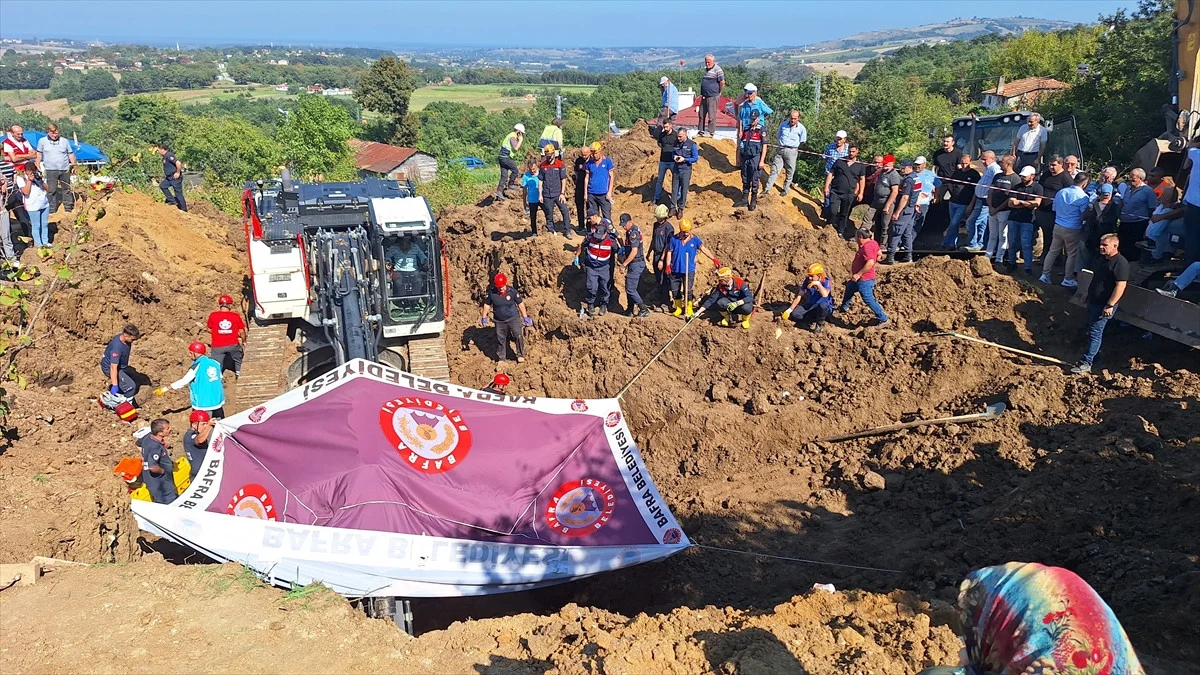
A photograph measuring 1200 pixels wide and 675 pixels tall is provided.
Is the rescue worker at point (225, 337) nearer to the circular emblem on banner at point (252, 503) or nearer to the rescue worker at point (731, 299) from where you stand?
the circular emblem on banner at point (252, 503)

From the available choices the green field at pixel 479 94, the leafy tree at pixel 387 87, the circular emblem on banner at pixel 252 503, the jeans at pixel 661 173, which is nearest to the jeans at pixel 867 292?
the jeans at pixel 661 173

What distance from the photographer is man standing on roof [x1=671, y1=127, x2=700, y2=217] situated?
1387cm

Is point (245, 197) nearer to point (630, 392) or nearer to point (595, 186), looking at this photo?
point (595, 186)

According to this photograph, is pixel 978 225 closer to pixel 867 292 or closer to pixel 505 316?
pixel 867 292

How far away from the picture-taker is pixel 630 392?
11383mm

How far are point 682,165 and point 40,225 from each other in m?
11.1

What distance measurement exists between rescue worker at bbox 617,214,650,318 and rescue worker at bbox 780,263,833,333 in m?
2.18

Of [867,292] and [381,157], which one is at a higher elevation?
[867,292]

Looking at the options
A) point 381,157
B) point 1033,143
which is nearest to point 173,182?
point 1033,143

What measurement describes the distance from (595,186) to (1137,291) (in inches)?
314

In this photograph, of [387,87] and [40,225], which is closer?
[40,225]

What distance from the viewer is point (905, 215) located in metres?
12.4

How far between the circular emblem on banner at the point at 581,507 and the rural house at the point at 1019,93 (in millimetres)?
24327

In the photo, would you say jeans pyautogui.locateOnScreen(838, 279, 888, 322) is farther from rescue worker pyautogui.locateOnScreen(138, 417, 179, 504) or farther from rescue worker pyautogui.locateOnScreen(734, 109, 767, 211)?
rescue worker pyautogui.locateOnScreen(138, 417, 179, 504)
